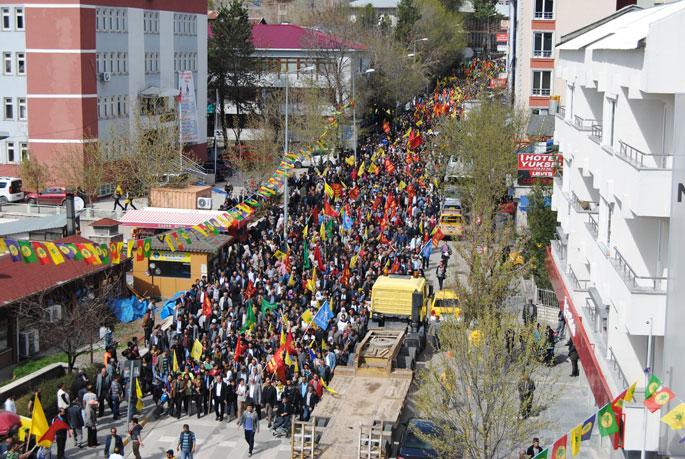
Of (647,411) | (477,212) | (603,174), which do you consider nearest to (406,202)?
(477,212)

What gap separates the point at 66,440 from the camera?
984 inches

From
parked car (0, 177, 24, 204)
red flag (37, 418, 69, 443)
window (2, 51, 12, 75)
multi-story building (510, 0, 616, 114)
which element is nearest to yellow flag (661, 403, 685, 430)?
red flag (37, 418, 69, 443)

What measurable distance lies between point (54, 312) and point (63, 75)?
2906 centimetres

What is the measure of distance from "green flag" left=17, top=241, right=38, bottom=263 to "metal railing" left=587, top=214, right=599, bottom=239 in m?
13.5

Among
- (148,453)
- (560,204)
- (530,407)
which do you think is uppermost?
(560,204)

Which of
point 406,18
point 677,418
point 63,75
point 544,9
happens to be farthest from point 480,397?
point 406,18

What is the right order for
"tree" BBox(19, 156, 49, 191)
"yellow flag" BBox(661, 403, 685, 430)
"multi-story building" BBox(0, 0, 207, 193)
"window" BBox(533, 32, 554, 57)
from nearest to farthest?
"yellow flag" BBox(661, 403, 685, 430) < "tree" BBox(19, 156, 49, 191) < "multi-story building" BBox(0, 0, 207, 193) < "window" BBox(533, 32, 554, 57)

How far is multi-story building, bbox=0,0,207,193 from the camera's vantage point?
193ft

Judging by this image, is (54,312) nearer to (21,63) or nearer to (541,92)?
(21,63)

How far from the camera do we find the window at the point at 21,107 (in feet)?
198

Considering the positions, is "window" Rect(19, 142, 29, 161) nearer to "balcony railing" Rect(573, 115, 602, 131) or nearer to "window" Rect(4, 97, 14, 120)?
"window" Rect(4, 97, 14, 120)

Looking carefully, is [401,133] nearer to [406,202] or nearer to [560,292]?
[406,202]

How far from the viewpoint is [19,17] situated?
5950cm

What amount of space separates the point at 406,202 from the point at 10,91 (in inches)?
930
